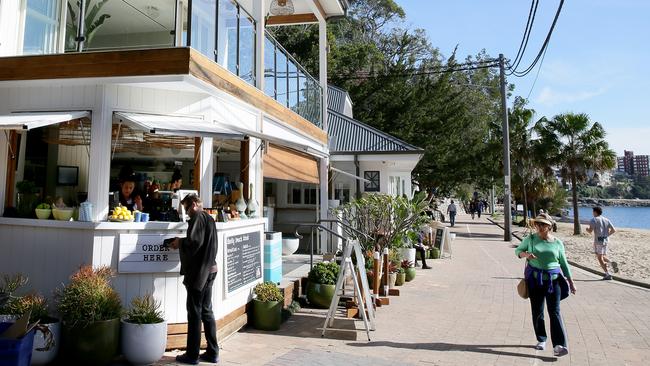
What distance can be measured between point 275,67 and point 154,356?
633 centimetres

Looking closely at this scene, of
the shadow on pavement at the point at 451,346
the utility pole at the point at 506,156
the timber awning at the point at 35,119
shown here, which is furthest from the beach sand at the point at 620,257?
the timber awning at the point at 35,119

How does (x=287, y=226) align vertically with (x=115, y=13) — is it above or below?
below

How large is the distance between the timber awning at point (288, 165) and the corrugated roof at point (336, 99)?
9.15 meters

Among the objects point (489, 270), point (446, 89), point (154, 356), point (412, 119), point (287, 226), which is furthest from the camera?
point (446, 89)

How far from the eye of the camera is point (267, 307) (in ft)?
21.1

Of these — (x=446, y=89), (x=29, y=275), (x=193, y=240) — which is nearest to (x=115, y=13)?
(x=29, y=275)

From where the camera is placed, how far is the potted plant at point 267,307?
6.43 m

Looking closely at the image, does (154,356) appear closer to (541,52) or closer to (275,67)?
(275,67)

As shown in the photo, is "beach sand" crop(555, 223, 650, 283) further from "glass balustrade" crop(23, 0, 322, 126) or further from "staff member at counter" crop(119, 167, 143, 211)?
"staff member at counter" crop(119, 167, 143, 211)

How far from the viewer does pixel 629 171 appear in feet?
583

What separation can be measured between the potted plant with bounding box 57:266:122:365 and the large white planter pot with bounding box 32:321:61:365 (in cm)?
9

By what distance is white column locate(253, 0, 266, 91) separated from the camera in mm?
8031

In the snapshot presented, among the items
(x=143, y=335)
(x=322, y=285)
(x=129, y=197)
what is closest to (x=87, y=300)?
(x=143, y=335)

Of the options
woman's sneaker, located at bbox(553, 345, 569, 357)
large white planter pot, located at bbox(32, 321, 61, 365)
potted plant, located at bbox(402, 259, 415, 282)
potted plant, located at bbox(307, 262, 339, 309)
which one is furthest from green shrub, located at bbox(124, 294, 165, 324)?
potted plant, located at bbox(402, 259, 415, 282)
